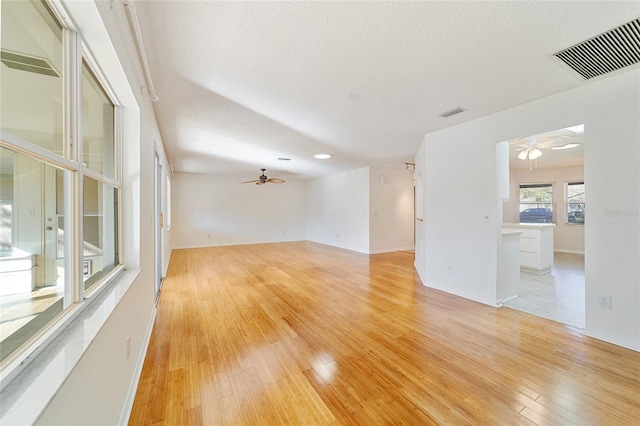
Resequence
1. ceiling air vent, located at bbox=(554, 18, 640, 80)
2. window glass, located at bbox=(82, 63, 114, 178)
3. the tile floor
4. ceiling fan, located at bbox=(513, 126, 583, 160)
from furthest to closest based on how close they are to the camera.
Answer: ceiling fan, located at bbox=(513, 126, 583, 160) < the tile floor < ceiling air vent, located at bbox=(554, 18, 640, 80) < window glass, located at bbox=(82, 63, 114, 178)

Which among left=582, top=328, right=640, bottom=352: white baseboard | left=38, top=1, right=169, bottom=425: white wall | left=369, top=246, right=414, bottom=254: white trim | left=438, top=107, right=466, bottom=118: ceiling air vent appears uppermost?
left=438, top=107, right=466, bottom=118: ceiling air vent

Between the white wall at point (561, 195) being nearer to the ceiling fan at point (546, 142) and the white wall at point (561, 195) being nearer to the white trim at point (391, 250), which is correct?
the ceiling fan at point (546, 142)

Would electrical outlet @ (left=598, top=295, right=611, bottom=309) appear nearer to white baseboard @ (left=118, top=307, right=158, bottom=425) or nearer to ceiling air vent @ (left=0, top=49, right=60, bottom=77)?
white baseboard @ (left=118, top=307, right=158, bottom=425)

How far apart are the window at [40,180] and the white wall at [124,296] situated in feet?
0.47

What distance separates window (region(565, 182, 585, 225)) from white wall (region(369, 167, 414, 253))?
4.16 metres

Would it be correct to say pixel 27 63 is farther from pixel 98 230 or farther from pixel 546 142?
pixel 546 142

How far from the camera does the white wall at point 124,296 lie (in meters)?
0.96

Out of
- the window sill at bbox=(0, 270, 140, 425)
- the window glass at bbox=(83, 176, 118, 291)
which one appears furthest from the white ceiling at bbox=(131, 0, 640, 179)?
the window sill at bbox=(0, 270, 140, 425)

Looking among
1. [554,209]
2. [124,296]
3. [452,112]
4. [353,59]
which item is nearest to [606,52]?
[452,112]

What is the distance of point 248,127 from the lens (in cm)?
381

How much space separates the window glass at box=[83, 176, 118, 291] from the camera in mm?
1451

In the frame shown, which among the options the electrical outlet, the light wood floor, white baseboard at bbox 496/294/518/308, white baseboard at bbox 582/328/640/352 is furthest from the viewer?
white baseboard at bbox 496/294/518/308

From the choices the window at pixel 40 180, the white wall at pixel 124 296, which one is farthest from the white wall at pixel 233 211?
the window at pixel 40 180

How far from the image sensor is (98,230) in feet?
5.52
